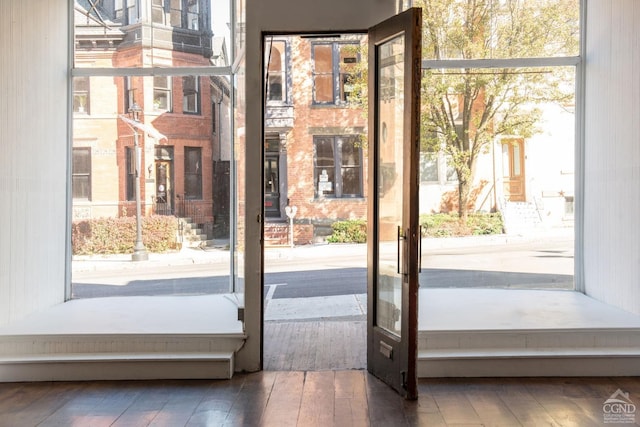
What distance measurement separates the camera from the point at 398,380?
3762mm

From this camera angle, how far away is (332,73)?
14570 millimetres

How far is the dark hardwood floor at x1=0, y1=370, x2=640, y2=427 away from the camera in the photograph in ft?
10.9

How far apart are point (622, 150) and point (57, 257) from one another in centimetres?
482

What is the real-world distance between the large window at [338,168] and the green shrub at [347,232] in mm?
684

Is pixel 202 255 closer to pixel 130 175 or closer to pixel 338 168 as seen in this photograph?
pixel 130 175

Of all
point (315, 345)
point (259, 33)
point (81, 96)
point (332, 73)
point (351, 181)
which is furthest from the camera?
point (332, 73)

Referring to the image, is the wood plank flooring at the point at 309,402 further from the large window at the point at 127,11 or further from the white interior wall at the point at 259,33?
the large window at the point at 127,11

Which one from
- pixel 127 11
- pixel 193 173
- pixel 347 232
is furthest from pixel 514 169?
pixel 347 232

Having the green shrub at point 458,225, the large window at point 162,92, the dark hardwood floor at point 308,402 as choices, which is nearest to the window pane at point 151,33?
the large window at point 162,92

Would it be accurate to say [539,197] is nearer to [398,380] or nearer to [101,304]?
[398,380]

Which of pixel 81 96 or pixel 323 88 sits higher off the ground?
pixel 323 88

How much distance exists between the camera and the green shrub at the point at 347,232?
14.2 m

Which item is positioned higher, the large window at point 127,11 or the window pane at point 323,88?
the window pane at point 323,88

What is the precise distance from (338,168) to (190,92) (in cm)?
899
